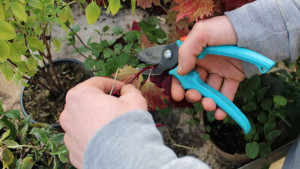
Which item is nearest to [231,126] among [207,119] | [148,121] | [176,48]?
[207,119]

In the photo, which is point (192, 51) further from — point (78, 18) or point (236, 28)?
point (78, 18)

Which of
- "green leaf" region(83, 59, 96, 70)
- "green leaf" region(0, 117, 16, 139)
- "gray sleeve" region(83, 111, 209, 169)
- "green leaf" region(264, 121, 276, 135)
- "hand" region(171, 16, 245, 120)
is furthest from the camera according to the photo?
"green leaf" region(83, 59, 96, 70)

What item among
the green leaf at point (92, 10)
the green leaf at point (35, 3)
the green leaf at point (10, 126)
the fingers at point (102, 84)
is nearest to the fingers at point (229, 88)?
the fingers at point (102, 84)

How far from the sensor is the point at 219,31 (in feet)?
2.49

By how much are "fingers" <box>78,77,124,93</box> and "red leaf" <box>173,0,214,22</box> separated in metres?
0.26

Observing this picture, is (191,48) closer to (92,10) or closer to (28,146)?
(92,10)

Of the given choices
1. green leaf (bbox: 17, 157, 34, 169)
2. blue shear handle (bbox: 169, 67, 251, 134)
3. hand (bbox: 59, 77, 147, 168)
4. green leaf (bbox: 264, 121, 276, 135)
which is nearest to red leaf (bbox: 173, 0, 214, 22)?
blue shear handle (bbox: 169, 67, 251, 134)

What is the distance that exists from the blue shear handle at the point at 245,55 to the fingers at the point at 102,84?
0.75ft

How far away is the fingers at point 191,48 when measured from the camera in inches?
29.8

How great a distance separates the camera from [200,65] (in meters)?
0.95

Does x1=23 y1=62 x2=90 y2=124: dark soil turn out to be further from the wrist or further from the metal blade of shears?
the wrist

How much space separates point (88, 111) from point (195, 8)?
42 cm

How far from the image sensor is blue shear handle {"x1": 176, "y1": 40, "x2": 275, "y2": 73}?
659 millimetres

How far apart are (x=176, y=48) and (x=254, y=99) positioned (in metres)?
0.54
